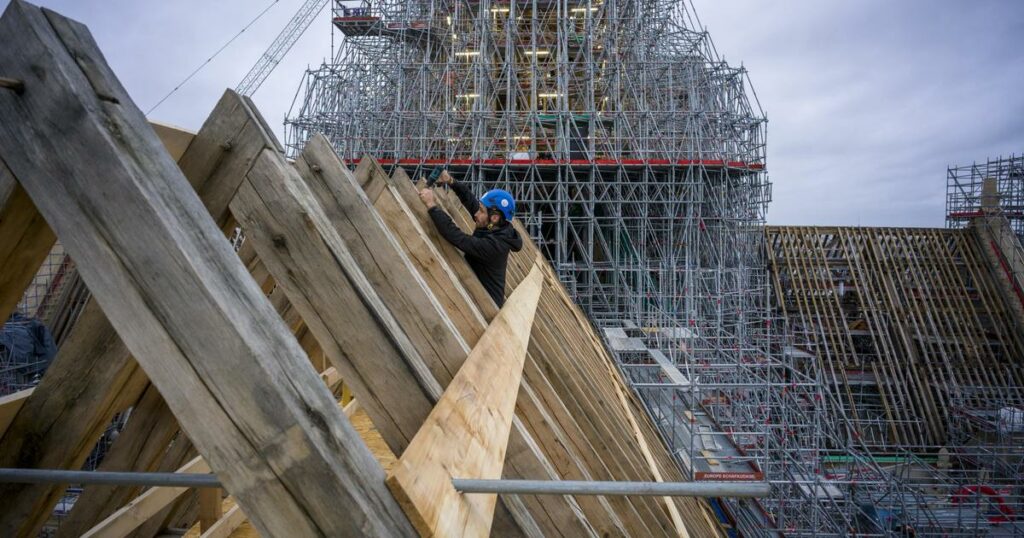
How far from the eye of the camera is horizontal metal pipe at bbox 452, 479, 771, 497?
1023 mm

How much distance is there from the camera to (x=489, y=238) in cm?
290

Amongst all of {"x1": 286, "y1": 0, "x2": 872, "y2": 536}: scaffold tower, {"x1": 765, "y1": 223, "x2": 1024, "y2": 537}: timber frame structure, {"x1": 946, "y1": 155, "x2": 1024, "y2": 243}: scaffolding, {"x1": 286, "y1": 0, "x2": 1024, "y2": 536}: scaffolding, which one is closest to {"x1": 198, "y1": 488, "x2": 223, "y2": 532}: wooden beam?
{"x1": 286, "y1": 0, "x2": 1024, "y2": 536}: scaffolding

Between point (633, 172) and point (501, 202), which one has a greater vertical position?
point (633, 172)

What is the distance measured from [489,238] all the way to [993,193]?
2730cm

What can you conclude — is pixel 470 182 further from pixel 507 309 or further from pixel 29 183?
pixel 29 183

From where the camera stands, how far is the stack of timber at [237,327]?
85 centimetres

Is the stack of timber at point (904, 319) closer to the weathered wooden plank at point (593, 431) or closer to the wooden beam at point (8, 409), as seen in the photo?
the weathered wooden plank at point (593, 431)

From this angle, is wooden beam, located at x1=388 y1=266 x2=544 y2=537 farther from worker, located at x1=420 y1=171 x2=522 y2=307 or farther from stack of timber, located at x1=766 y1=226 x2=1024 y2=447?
stack of timber, located at x1=766 y1=226 x2=1024 y2=447

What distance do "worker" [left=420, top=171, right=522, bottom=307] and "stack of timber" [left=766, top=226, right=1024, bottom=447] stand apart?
1570cm

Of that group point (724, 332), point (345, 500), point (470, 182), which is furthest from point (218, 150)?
point (724, 332)

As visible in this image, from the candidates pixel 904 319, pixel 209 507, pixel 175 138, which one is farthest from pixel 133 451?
pixel 904 319

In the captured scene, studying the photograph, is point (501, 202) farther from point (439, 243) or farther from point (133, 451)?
point (133, 451)

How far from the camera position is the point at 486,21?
1719 cm

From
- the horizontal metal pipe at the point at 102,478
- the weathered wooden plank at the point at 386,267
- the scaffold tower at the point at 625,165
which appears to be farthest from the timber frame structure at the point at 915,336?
the horizontal metal pipe at the point at 102,478
